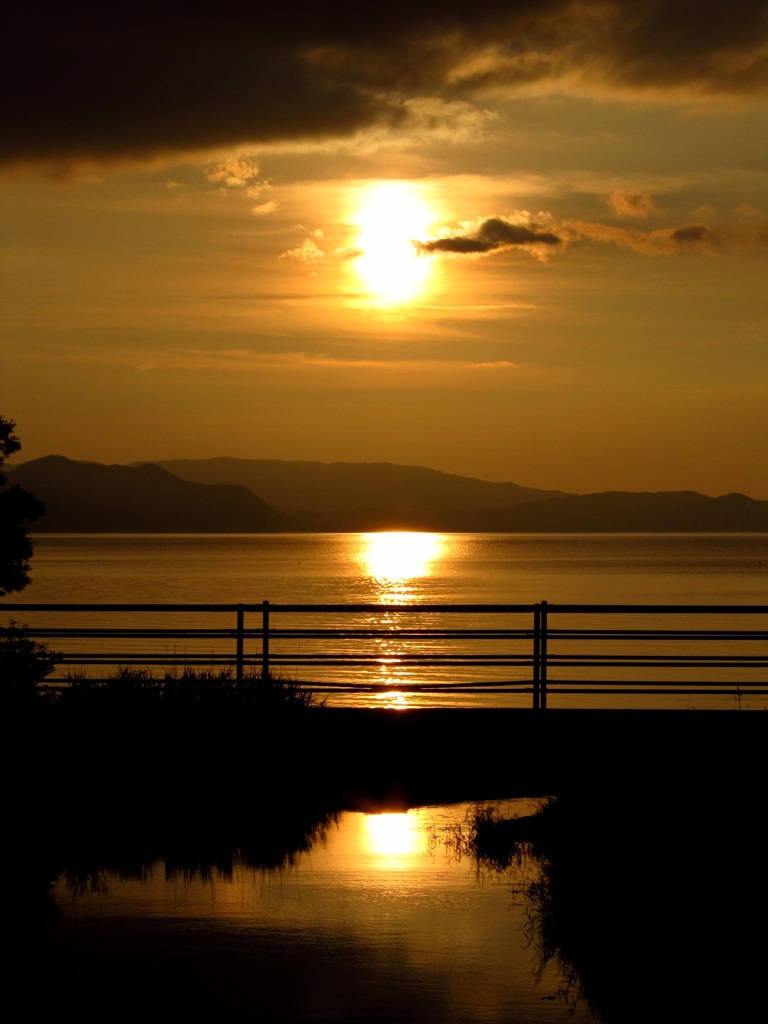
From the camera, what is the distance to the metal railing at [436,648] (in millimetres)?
15086

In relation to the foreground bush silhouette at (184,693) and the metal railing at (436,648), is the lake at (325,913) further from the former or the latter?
the metal railing at (436,648)

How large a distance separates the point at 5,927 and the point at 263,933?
1632 millimetres

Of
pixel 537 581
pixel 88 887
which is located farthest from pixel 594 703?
pixel 537 581

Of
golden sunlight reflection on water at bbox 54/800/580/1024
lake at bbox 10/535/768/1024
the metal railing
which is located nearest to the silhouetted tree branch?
→ the metal railing

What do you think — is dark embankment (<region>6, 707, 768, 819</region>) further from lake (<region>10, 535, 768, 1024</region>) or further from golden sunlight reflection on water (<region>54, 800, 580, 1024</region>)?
golden sunlight reflection on water (<region>54, 800, 580, 1024</region>)

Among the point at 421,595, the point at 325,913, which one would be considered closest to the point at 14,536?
the point at 325,913

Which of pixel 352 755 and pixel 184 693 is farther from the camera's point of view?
pixel 184 693

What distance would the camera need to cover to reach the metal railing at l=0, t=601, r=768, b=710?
15086 millimetres

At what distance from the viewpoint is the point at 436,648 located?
58969 millimetres

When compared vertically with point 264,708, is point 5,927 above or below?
below

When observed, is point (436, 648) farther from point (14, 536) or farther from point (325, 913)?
point (325, 913)

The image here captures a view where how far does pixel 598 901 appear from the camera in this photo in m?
8.64

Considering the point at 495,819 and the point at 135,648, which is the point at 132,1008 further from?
the point at 135,648

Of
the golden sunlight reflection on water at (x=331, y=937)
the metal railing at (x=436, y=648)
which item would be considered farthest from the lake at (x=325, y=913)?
the metal railing at (x=436, y=648)
